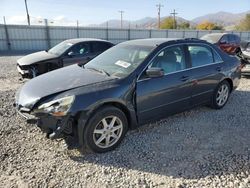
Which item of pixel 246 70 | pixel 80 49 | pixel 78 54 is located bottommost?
pixel 246 70

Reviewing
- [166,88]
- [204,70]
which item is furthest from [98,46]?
[166,88]

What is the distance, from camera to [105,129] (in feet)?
10.9

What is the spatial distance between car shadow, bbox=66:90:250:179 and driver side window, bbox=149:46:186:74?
3.43 feet

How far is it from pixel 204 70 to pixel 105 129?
2.36 metres

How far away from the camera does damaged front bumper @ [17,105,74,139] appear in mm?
2961

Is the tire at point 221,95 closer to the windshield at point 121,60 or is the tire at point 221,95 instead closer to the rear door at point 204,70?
the rear door at point 204,70

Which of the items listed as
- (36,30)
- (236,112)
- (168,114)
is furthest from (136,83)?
(36,30)

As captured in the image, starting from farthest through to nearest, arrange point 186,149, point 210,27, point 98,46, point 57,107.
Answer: point 210,27 → point 98,46 → point 186,149 → point 57,107

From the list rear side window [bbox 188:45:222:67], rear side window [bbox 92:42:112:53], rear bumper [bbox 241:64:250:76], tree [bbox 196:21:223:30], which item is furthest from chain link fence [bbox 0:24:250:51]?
tree [bbox 196:21:223:30]

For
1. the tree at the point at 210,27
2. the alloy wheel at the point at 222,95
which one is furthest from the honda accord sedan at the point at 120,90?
the tree at the point at 210,27

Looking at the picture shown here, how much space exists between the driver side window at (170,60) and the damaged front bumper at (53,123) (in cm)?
157

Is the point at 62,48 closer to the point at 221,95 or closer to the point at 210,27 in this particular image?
the point at 221,95

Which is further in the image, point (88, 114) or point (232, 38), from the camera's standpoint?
point (232, 38)

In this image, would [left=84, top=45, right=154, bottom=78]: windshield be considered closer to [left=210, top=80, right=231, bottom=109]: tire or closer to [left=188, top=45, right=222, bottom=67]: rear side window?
[left=188, top=45, right=222, bottom=67]: rear side window
